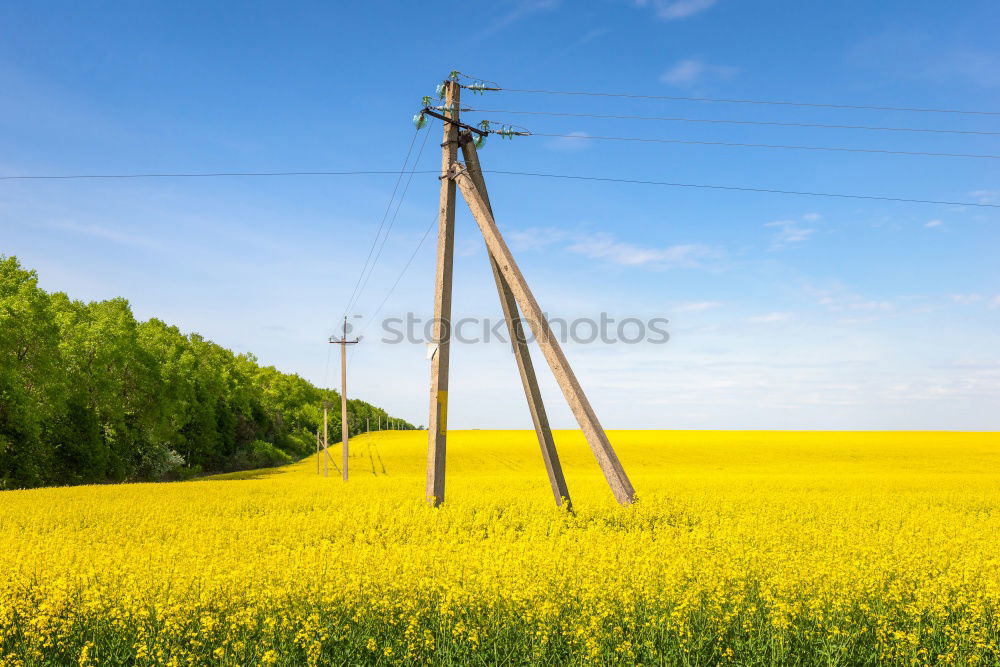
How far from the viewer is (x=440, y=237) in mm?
12961

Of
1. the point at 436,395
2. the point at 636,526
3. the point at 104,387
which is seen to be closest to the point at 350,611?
the point at 636,526

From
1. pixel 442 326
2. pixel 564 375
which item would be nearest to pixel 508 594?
pixel 564 375

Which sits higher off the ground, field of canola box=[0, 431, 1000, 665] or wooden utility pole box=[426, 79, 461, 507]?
wooden utility pole box=[426, 79, 461, 507]

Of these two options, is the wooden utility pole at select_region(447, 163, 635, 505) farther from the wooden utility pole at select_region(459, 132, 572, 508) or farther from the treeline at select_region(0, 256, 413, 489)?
the treeline at select_region(0, 256, 413, 489)

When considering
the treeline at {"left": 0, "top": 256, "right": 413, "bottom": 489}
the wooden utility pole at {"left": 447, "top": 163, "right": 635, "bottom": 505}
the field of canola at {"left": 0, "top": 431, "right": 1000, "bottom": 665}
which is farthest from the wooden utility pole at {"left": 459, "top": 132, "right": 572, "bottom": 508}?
the treeline at {"left": 0, "top": 256, "right": 413, "bottom": 489}

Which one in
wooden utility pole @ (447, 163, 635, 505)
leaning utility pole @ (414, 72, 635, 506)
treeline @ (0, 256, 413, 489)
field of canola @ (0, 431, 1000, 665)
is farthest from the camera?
treeline @ (0, 256, 413, 489)

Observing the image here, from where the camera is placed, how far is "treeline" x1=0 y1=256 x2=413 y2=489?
108 feet

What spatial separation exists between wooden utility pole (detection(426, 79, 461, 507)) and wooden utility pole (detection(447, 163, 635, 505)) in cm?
127

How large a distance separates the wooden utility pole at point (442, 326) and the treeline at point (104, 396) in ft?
91.4

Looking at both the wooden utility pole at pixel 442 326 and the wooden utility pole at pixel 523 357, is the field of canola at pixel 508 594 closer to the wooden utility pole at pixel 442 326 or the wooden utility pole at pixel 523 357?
the wooden utility pole at pixel 523 357

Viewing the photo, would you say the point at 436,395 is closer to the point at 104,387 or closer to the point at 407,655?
the point at 407,655

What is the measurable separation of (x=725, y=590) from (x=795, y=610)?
82 centimetres

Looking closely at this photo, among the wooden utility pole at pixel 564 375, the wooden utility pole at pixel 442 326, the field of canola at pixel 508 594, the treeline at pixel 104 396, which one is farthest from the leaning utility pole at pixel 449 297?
the treeline at pixel 104 396

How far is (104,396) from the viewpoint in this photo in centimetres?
4116
